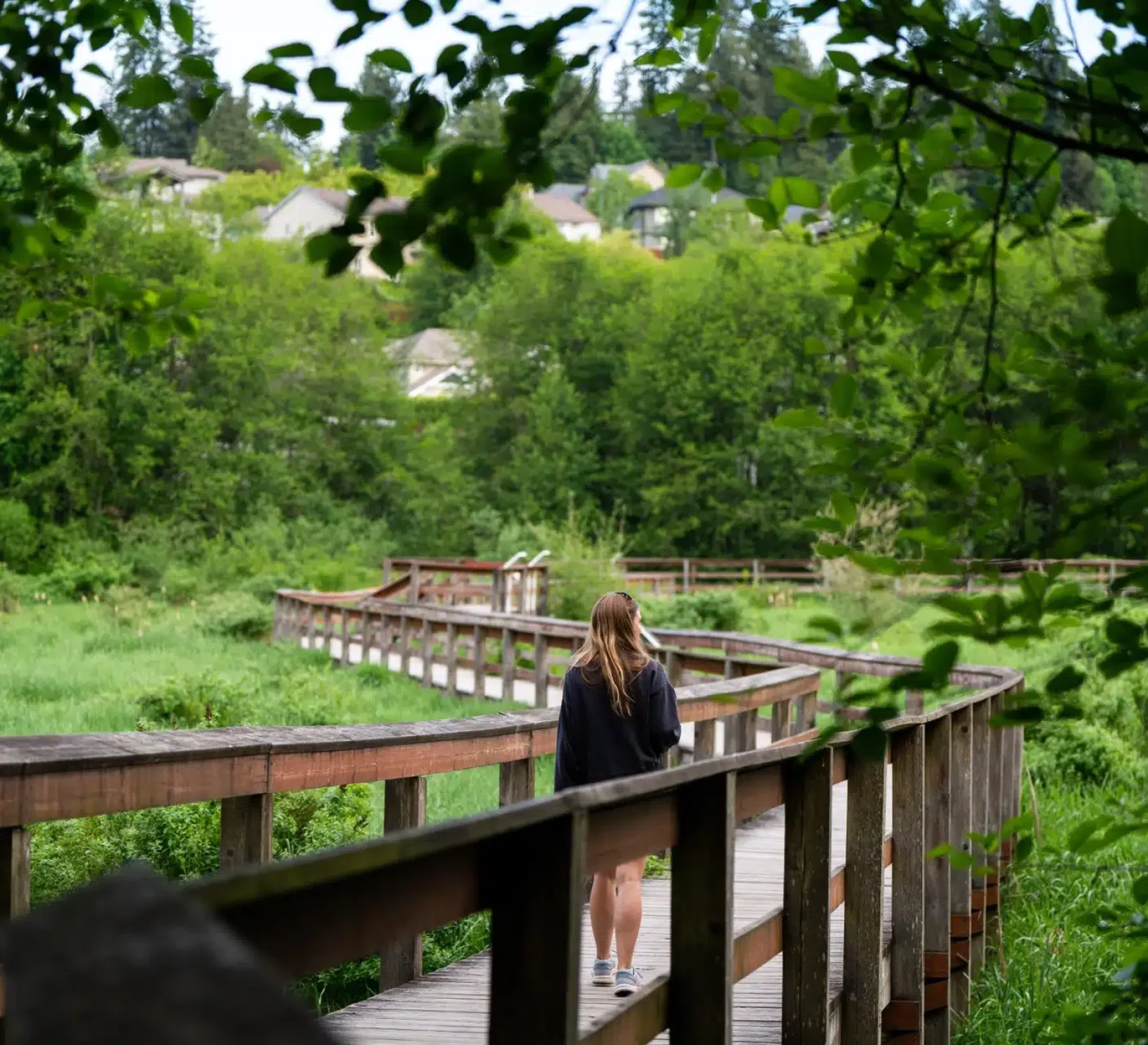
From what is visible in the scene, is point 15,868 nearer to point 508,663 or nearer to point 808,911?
point 808,911

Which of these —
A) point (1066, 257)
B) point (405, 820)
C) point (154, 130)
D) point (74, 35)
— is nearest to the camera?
point (74, 35)

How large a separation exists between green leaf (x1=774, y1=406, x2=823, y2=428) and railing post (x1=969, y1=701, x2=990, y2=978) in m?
5.02

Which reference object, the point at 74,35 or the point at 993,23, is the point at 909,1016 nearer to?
the point at 993,23

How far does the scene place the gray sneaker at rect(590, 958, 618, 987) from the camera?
5289mm

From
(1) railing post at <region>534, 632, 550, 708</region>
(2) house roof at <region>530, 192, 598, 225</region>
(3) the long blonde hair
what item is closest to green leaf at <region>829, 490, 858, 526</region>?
(3) the long blonde hair

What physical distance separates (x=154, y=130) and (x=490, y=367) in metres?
109

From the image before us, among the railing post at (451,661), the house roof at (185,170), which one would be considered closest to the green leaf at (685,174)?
the railing post at (451,661)

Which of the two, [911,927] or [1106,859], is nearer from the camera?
[911,927]

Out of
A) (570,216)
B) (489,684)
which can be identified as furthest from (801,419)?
(570,216)

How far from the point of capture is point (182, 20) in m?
4.27

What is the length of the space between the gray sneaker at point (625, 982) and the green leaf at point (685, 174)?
290 cm

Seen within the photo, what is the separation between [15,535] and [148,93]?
41.0 meters

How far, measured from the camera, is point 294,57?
8.93 feet

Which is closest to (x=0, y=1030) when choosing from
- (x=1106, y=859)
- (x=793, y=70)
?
(x=793, y=70)
